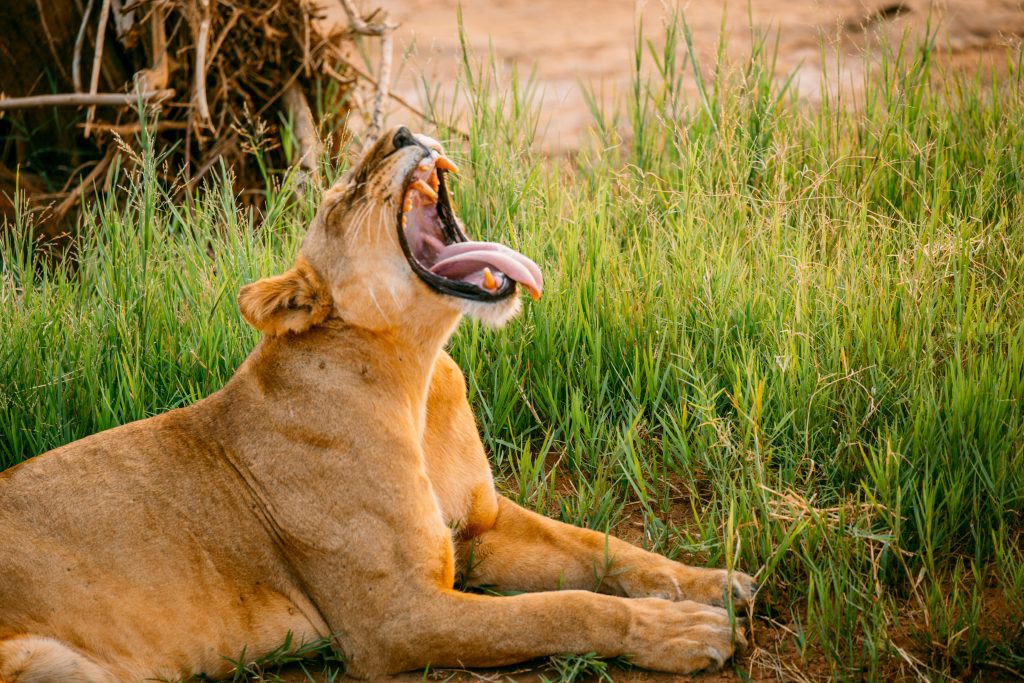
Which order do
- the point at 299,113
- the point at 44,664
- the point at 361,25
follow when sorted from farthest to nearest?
the point at 299,113 → the point at 361,25 → the point at 44,664

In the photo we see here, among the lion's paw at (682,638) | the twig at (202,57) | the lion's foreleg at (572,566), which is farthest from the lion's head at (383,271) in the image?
the twig at (202,57)

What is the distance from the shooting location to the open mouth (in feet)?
10.4

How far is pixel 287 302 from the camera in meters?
3.14

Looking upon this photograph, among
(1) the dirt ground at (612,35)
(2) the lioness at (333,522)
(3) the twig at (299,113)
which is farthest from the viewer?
(1) the dirt ground at (612,35)

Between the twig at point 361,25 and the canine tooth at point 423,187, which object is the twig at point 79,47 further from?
the canine tooth at point 423,187

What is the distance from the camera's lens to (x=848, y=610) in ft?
9.59

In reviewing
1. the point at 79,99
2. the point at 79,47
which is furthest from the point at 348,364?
the point at 79,47

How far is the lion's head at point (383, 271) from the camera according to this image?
316 cm

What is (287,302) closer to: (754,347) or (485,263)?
(485,263)

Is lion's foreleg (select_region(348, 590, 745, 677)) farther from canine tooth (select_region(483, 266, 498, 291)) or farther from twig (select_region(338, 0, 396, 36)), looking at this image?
twig (select_region(338, 0, 396, 36))

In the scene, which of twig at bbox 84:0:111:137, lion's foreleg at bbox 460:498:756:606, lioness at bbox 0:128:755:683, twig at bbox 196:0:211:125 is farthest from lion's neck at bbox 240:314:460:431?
twig at bbox 84:0:111:137

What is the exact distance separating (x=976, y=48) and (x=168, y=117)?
15.3ft

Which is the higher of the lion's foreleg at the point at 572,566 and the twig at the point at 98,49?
the twig at the point at 98,49

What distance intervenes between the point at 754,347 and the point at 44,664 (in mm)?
2329
